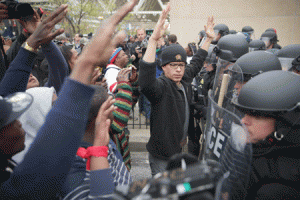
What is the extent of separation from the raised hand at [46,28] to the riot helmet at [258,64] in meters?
1.80

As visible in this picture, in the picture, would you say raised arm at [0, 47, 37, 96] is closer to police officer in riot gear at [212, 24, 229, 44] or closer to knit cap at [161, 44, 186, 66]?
knit cap at [161, 44, 186, 66]

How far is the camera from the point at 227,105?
169cm

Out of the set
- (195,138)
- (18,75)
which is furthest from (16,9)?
(195,138)

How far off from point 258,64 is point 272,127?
1.19 meters

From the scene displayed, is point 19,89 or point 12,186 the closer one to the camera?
point 12,186

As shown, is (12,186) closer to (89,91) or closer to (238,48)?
(89,91)

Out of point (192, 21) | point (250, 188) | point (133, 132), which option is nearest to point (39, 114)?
point (250, 188)

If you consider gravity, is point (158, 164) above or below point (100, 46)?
below

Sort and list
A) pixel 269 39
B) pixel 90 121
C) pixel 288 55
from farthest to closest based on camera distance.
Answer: pixel 269 39 → pixel 288 55 → pixel 90 121

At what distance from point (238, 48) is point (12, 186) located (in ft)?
11.8

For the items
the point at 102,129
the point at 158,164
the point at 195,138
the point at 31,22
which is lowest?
the point at 195,138

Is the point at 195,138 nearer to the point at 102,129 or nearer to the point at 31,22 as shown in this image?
the point at 102,129

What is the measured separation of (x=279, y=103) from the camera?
4.38 ft

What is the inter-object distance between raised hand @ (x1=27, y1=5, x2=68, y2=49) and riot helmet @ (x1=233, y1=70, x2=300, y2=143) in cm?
122
